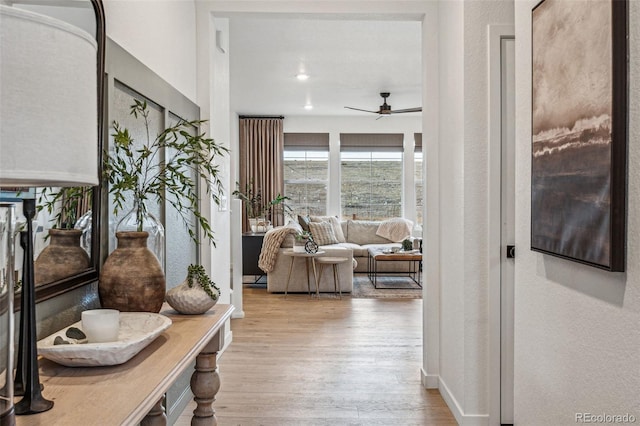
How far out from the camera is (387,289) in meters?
6.51

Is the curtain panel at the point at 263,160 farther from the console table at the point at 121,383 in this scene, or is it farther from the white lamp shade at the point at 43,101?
the white lamp shade at the point at 43,101

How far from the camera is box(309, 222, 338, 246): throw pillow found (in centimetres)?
775

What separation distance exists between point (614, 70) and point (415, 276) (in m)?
6.49

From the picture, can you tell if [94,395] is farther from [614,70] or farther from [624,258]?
[614,70]

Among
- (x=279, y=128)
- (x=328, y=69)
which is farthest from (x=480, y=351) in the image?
(x=279, y=128)

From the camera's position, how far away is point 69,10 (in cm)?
141

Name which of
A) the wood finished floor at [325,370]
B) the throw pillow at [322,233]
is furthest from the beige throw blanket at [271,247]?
the throw pillow at [322,233]

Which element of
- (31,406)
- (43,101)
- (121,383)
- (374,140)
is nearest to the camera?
(43,101)

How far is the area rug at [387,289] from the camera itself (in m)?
6.05

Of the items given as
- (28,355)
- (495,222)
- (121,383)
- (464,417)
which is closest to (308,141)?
(495,222)

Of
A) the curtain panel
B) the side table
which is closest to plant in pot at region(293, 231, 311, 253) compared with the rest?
the side table

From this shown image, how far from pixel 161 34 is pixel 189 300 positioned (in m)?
1.35

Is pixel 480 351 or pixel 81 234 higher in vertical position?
pixel 81 234

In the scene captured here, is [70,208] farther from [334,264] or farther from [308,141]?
[308,141]
